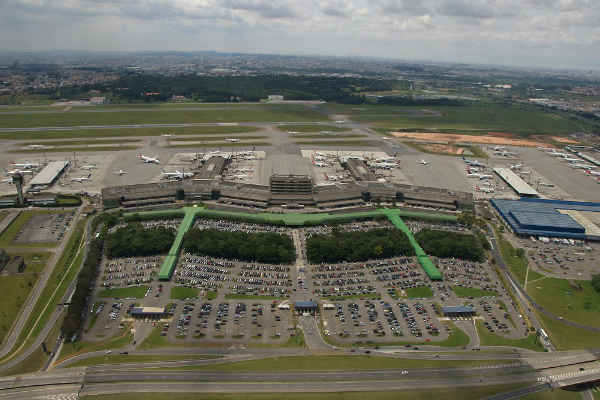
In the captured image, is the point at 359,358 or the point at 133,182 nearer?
the point at 359,358

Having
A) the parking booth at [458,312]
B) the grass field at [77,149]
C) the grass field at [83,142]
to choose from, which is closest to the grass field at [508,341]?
the parking booth at [458,312]

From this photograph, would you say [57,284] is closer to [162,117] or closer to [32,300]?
[32,300]

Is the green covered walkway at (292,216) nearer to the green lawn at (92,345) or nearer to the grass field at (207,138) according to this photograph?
the green lawn at (92,345)

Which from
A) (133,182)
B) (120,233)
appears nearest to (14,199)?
(133,182)

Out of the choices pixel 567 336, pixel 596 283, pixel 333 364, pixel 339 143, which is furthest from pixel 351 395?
pixel 339 143

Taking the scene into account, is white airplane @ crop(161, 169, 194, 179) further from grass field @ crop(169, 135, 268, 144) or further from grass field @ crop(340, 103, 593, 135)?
grass field @ crop(340, 103, 593, 135)

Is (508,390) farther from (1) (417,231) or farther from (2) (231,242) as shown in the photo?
(2) (231,242)
